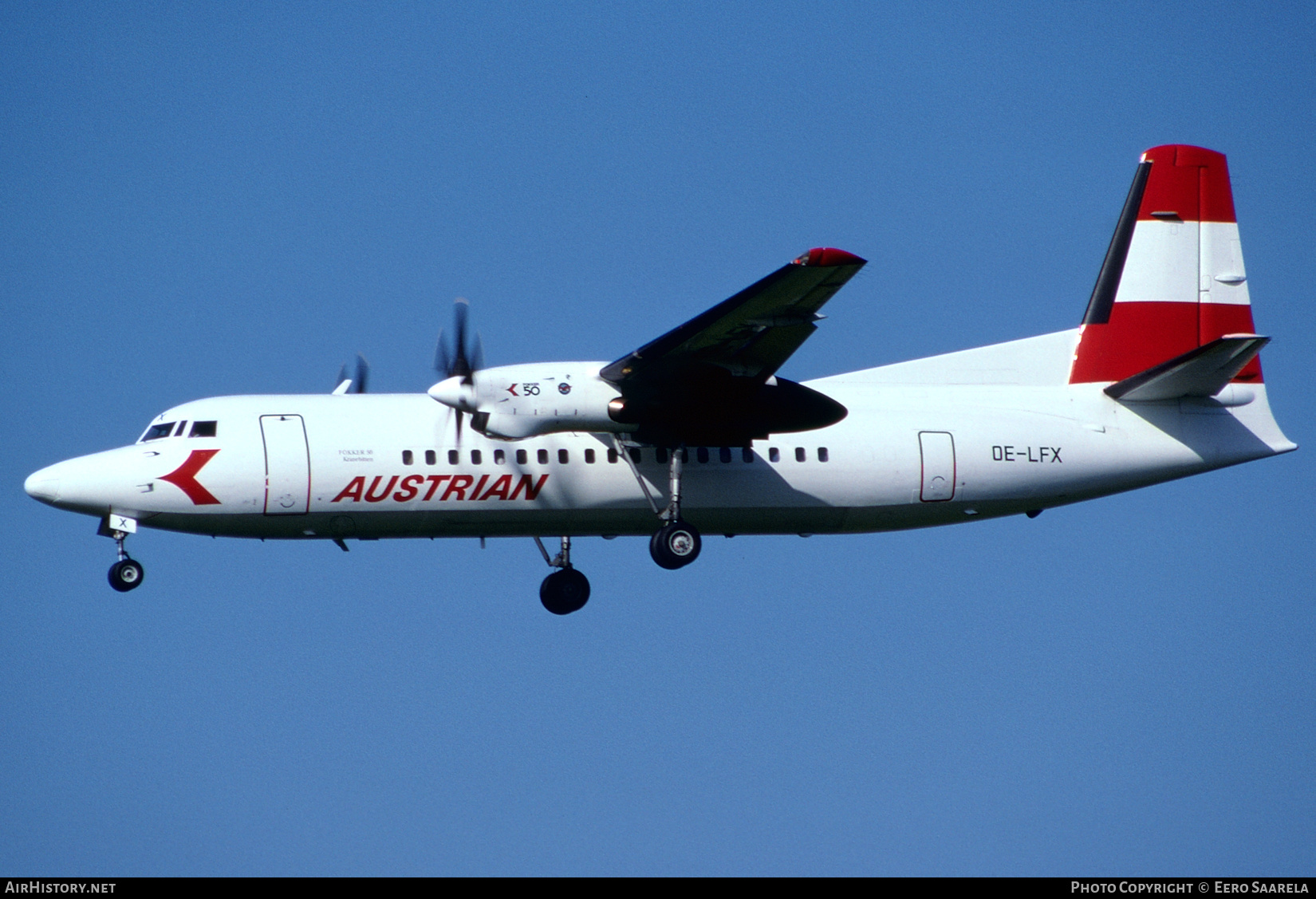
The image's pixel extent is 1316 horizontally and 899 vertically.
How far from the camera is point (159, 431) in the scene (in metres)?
20.2

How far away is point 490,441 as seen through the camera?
20281 millimetres

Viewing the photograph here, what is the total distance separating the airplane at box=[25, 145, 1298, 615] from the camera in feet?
64.3

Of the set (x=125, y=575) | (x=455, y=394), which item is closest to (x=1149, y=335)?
(x=455, y=394)

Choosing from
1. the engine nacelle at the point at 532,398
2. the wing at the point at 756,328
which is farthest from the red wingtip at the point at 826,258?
the engine nacelle at the point at 532,398

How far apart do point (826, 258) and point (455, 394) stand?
15.0 ft

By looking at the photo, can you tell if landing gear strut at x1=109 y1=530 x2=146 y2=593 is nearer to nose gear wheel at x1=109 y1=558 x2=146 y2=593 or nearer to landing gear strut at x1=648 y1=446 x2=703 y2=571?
nose gear wheel at x1=109 y1=558 x2=146 y2=593

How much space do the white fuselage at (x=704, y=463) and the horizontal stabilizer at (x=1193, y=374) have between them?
0.19m

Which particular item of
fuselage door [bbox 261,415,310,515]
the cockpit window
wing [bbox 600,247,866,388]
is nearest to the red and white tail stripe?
wing [bbox 600,247,866,388]

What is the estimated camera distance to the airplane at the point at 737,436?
19.6 metres

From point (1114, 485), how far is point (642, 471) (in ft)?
20.0

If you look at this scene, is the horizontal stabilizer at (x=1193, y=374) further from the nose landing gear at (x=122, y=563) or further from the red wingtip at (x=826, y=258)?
the nose landing gear at (x=122, y=563)
